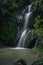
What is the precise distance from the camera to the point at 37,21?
1853cm

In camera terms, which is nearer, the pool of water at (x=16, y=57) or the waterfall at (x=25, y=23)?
the pool of water at (x=16, y=57)

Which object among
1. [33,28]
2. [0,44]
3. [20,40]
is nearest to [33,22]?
[33,28]

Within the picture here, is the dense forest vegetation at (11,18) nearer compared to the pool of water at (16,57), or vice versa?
the pool of water at (16,57)

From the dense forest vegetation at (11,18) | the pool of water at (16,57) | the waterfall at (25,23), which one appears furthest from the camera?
the dense forest vegetation at (11,18)

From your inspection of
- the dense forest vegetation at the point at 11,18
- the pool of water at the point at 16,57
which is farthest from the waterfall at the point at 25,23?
the pool of water at the point at 16,57

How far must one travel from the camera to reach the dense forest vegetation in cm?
1870

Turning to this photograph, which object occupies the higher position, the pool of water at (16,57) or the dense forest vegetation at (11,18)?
the dense forest vegetation at (11,18)

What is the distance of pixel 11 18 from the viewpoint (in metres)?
19.9

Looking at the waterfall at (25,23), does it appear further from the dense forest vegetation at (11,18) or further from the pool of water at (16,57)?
the pool of water at (16,57)

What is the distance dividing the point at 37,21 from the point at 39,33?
1.62m

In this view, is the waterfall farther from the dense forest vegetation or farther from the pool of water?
the pool of water

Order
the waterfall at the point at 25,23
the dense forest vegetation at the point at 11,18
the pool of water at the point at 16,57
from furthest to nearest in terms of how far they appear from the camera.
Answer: the dense forest vegetation at the point at 11,18
the waterfall at the point at 25,23
the pool of water at the point at 16,57

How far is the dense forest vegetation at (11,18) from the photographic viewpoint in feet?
61.4

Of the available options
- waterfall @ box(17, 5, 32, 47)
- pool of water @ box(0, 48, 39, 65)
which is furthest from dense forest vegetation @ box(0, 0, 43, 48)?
pool of water @ box(0, 48, 39, 65)
